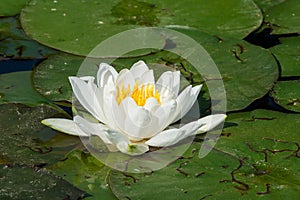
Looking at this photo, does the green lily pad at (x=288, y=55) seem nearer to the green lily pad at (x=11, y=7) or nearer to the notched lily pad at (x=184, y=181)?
the notched lily pad at (x=184, y=181)

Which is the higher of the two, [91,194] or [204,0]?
[204,0]

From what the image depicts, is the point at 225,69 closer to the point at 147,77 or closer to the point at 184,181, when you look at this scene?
the point at 147,77

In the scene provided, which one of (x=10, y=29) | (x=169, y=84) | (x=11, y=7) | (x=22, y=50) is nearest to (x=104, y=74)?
(x=169, y=84)

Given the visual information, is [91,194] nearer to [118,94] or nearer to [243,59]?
[118,94]

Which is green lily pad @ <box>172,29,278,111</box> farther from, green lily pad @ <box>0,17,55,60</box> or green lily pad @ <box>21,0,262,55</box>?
green lily pad @ <box>0,17,55,60</box>

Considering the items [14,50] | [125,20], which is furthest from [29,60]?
[125,20]

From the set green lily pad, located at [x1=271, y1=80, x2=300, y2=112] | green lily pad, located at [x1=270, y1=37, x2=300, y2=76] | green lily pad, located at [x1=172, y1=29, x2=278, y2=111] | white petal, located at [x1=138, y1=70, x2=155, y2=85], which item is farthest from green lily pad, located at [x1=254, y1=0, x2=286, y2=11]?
white petal, located at [x1=138, y1=70, x2=155, y2=85]
